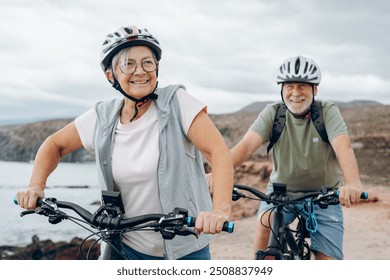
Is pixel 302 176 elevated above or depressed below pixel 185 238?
above

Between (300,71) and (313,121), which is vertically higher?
(300,71)

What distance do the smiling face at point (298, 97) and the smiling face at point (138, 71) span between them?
124 centimetres

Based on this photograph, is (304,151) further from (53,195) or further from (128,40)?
(53,195)

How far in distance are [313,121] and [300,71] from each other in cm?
33

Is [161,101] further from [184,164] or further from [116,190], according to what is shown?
[116,190]

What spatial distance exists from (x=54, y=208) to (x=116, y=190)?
0.94 ft

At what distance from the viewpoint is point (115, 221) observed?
2.05m

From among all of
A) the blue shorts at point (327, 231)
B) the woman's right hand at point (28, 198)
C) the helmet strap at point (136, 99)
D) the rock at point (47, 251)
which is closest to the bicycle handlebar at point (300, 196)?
the blue shorts at point (327, 231)

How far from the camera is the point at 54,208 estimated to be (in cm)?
229

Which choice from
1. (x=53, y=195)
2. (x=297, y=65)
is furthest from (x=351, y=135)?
(x=297, y=65)

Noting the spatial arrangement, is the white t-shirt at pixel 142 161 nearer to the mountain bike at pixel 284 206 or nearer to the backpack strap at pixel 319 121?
the mountain bike at pixel 284 206

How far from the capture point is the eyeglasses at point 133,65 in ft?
7.31

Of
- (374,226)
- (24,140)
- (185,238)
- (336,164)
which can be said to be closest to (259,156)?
(374,226)

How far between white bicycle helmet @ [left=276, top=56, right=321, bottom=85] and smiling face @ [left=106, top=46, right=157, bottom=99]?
1288 mm
